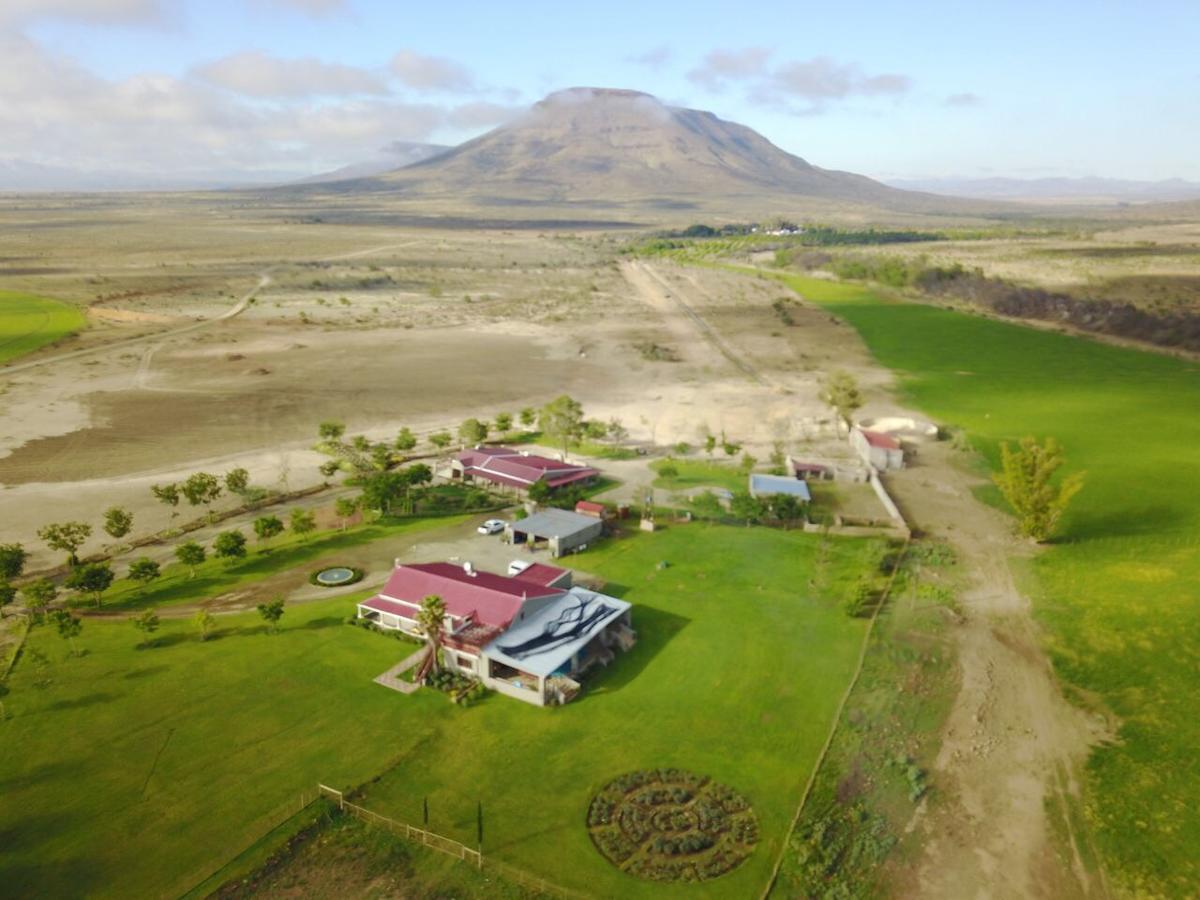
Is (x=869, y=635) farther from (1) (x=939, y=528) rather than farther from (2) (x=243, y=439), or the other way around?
(2) (x=243, y=439)

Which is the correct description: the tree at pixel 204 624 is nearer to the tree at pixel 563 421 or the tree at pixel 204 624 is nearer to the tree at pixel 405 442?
the tree at pixel 405 442

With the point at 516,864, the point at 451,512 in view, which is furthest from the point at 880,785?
the point at 451,512

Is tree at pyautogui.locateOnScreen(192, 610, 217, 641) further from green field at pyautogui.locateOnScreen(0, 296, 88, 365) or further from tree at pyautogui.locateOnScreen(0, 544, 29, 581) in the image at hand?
green field at pyautogui.locateOnScreen(0, 296, 88, 365)

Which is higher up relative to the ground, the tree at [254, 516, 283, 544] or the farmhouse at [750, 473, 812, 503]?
the tree at [254, 516, 283, 544]

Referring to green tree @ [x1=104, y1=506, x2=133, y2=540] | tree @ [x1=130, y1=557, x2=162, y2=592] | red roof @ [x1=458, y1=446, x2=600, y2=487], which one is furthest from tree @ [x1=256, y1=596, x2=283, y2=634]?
red roof @ [x1=458, y1=446, x2=600, y2=487]

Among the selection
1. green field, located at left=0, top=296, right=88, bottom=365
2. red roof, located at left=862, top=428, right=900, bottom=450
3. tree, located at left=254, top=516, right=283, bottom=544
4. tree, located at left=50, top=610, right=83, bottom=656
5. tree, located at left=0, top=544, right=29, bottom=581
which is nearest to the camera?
tree, located at left=50, top=610, right=83, bottom=656

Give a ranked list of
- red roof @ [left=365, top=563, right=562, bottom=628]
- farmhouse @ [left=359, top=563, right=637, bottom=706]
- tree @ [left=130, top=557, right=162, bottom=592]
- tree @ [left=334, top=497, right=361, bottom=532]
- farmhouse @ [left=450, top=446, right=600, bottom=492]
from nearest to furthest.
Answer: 1. farmhouse @ [left=359, top=563, right=637, bottom=706]
2. red roof @ [left=365, top=563, right=562, bottom=628]
3. tree @ [left=130, top=557, right=162, bottom=592]
4. tree @ [left=334, top=497, right=361, bottom=532]
5. farmhouse @ [left=450, top=446, right=600, bottom=492]
